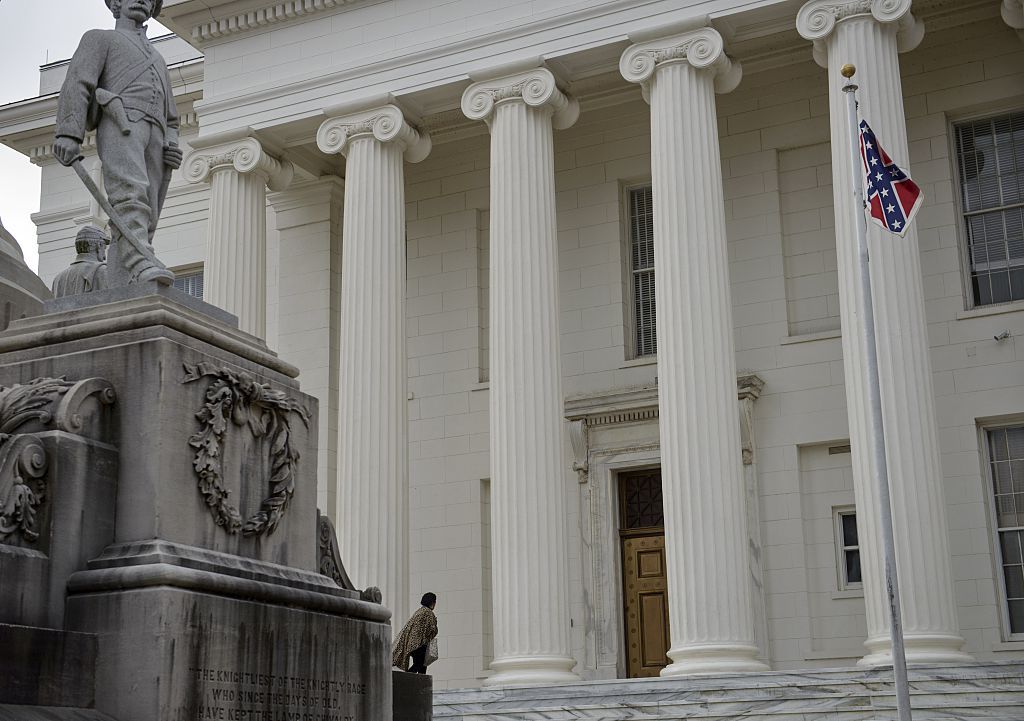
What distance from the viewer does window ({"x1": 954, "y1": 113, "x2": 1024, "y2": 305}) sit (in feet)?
71.6

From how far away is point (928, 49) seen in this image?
74.4ft

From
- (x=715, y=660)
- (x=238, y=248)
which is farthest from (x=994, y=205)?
(x=238, y=248)

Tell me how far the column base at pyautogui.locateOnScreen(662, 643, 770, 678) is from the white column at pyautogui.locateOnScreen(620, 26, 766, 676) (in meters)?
0.02

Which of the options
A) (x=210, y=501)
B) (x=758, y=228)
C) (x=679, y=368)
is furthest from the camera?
(x=758, y=228)

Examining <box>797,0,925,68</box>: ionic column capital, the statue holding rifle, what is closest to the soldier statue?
the statue holding rifle

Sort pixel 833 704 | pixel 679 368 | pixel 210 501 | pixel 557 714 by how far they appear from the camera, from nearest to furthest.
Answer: pixel 210 501, pixel 833 704, pixel 557 714, pixel 679 368

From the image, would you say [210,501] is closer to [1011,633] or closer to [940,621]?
[940,621]

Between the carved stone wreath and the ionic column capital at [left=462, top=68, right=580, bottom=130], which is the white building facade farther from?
the carved stone wreath

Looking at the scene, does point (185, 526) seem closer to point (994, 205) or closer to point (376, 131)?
point (376, 131)

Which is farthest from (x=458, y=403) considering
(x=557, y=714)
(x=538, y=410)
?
(x=557, y=714)

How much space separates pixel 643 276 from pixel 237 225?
7.11m

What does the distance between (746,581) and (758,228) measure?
7.23 m

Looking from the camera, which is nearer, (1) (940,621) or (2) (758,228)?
(1) (940,621)

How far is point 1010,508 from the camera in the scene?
21.0 m
